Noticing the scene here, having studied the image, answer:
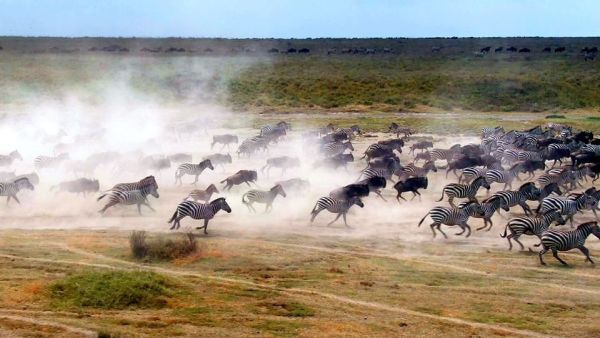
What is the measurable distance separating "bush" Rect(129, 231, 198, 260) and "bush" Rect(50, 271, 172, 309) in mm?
2614

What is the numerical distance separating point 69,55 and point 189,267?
9570cm

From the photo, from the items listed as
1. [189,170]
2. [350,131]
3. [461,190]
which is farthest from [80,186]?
[350,131]

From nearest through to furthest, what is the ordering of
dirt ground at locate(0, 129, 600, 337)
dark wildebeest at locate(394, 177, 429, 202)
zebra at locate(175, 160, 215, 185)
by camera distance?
1. dirt ground at locate(0, 129, 600, 337)
2. dark wildebeest at locate(394, 177, 429, 202)
3. zebra at locate(175, 160, 215, 185)

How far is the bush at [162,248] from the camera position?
2067cm

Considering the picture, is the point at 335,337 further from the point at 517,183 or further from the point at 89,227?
the point at 517,183

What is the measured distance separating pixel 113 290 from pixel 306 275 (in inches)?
187

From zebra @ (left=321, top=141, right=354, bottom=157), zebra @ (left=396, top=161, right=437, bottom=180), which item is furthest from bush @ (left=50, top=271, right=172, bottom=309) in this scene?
zebra @ (left=321, top=141, right=354, bottom=157)

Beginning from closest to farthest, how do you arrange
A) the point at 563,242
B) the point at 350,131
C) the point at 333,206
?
1. the point at 563,242
2. the point at 333,206
3. the point at 350,131

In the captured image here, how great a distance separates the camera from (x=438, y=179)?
33344 millimetres

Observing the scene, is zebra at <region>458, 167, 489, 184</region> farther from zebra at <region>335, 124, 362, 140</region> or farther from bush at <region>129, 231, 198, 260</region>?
zebra at <region>335, 124, 362, 140</region>

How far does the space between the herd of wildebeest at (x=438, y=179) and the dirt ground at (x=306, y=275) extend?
1.99 feet

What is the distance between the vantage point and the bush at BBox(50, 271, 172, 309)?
55.4 feet

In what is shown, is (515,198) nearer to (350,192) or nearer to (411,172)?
(350,192)

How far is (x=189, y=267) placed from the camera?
19.9 meters
